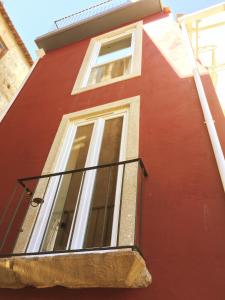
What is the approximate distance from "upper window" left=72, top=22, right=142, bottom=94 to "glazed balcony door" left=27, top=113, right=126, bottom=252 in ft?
4.89

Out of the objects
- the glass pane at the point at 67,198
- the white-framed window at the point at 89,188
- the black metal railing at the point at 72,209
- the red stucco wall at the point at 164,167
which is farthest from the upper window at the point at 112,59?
the black metal railing at the point at 72,209

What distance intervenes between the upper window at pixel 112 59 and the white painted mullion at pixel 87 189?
5.00 feet

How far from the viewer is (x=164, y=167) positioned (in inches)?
151

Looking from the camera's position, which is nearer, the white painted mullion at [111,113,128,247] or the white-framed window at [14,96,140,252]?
the white painted mullion at [111,113,128,247]

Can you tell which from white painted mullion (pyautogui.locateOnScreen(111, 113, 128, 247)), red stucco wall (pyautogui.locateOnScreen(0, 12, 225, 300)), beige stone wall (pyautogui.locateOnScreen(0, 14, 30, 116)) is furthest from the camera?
beige stone wall (pyautogui.locateOnScreen(0, 14, 30, 116))

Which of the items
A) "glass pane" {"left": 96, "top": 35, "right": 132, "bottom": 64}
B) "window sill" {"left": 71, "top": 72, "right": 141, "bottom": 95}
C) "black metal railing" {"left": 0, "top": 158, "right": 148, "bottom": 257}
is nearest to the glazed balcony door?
"black metal railing" {"left": 0, "top": 158, "right": 148, "bottom": 257}

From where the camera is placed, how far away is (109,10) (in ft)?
29.2

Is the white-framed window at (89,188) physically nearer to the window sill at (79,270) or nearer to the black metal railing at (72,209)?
the black metal railing at (72,209)

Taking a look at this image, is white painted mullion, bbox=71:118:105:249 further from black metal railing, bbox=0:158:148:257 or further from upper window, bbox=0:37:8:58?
upper window, bbox=0:37:8:58

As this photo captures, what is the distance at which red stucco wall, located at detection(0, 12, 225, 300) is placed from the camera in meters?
2.80

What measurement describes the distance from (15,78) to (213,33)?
7855 mm

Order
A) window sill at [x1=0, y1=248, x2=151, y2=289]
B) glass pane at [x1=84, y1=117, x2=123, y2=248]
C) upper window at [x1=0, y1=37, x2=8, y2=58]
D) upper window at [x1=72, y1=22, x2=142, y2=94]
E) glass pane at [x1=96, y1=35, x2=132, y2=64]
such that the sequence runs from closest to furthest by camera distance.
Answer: window sill at [x1=0, y1=248, x2=151, y2=289], glass pane at [x1=84, y1=117, x2=123, y2=248], upper window at [x1=72, y1=22, x2=142, y2=94], glass pane at [x1=96, y1=35, x2=132, y2=64], upper window at [x1=0, y1=37, x2=8, y2=58]

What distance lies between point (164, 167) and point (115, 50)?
195 inches

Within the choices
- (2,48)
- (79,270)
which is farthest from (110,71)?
(2,48)
